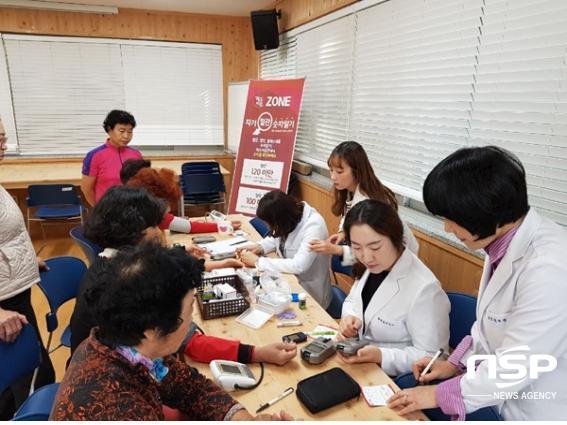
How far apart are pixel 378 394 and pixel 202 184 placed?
4130 millimetres

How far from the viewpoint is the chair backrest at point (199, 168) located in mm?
5059

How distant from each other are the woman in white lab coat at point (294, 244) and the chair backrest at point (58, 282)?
982mm

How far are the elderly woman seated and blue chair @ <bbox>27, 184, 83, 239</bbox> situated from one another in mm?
3964

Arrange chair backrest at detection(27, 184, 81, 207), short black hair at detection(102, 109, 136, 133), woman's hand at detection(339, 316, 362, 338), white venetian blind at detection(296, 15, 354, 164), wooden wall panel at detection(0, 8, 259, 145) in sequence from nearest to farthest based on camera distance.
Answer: woman's hand at detection(339, 316, 362, 338) < short black hair at detection(102, 109, 136, 133) < white venetian blind at detection(296, 15, 354, 164) < chair backrest at detection(27, 184, 81, 207) < wooden wall panel at detection(0, 8, 259, 145)

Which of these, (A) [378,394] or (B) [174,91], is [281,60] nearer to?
(B) [174,91]

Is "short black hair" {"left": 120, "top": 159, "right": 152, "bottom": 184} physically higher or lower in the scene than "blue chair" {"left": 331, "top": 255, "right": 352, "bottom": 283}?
higher

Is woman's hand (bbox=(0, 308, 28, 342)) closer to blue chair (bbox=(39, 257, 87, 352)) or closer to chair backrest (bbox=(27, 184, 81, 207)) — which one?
blue chair (bbox=(39, 257, 87, 352))

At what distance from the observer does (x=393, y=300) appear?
1559 mm

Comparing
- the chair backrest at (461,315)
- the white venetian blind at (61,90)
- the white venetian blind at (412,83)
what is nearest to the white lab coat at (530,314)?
the chair backrest at (461,315)

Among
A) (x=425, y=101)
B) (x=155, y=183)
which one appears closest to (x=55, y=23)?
(x=155, y=183)

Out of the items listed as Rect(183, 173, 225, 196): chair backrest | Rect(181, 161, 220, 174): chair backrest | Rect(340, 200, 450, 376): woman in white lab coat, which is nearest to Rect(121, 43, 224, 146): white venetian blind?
Rect(181, 161, 220, 174): chair backrest

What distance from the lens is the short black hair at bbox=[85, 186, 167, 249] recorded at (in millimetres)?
1547

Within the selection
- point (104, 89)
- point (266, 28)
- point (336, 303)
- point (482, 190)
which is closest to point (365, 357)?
point (482, 190)

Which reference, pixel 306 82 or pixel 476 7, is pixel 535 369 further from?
pixel 306 82
